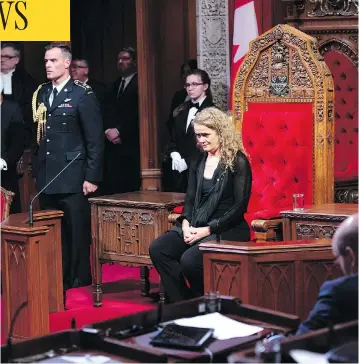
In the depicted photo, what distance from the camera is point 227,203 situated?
5176mm

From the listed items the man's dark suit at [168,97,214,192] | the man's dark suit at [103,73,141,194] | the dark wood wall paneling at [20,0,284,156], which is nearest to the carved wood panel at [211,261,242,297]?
the man's dark suit at [168,97,214,192]

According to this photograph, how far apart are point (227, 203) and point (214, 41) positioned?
2.04 meters

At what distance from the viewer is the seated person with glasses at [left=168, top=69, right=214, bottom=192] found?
20.5 feet

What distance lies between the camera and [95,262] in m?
6.04

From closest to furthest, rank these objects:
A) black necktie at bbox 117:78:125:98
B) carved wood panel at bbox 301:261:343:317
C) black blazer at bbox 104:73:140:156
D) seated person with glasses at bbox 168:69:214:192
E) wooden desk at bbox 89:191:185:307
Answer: carved wood panel at bbox 301:261:343:317
wooden desk at bbox 89:191:185:307
seated person with glasses at bbox 168:69:214:192
black blazer at bbox 104:73:140:156
black necktie at bbox 117:78:125:98

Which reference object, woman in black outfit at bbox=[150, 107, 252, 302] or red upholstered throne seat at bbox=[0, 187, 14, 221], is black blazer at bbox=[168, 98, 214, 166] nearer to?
woman in black outfit at bbox=[150, 107, 252, 302]

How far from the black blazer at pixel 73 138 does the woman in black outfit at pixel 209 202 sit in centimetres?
99

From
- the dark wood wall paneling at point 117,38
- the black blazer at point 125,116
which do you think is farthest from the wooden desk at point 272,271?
the dark wood wall paneling at point 117,38

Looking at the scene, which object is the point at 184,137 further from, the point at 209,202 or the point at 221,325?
the point at 221,325

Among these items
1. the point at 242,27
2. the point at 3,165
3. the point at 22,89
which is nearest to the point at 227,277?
the point at 3,165

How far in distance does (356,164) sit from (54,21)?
2698 mm

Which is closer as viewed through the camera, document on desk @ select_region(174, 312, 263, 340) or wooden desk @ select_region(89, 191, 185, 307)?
document on desk @ select_region(174, 312, 263, 340)

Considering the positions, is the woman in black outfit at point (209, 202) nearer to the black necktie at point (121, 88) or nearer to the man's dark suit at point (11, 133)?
the man's dark suit at point (11, 133)

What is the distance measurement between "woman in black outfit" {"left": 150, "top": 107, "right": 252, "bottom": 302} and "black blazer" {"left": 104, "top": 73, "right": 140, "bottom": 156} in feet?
7.48
